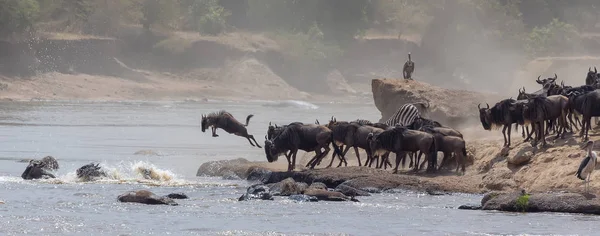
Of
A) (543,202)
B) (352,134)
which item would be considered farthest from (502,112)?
(543,202)

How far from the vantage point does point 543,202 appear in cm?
2084

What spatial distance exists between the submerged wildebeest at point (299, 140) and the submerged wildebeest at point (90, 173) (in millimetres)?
3352

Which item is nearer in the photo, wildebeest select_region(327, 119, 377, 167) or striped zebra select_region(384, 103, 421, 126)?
wildebeest select_region(327, 119, 377, 167)

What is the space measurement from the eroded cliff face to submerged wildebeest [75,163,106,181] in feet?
26.6

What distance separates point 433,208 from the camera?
21531mm

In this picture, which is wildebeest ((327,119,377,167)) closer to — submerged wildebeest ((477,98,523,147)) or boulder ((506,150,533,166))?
submerged wildebeest ((477,98,523,147))

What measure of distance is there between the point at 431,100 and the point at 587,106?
24.2 ft

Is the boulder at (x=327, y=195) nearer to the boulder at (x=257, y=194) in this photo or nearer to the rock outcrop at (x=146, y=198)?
the boulder at (x=257, y=194)

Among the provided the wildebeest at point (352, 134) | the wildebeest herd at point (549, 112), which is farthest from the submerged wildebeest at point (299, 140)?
the wildebeest herd at point (549, 112)

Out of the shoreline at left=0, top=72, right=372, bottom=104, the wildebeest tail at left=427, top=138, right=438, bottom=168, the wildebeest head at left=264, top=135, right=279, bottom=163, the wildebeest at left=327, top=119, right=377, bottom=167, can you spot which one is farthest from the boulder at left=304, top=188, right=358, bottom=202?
the shoreline at left=0, top=72, right=372, bottom=104

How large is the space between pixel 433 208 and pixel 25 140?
2166 centimetres

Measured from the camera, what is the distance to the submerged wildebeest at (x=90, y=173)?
26.2 m

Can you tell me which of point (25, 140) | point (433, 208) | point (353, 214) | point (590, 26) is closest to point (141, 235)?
point (353, 214)

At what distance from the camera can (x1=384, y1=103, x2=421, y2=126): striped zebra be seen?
28.5m
